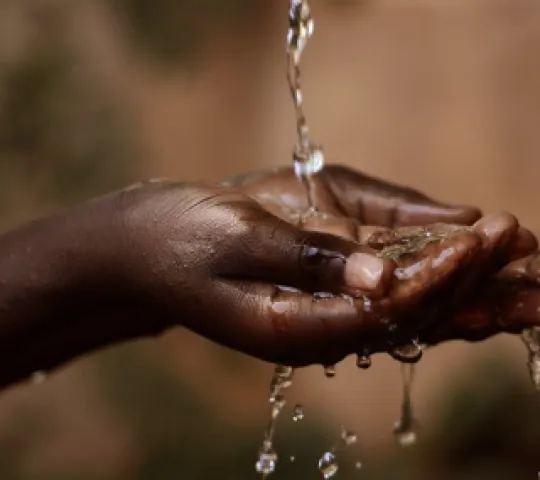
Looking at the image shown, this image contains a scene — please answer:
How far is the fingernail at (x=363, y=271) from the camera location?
0.53m

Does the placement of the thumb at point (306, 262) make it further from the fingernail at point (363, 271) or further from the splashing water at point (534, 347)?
the splashing water at point (534, 347)

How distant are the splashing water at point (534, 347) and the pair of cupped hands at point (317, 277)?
2 centimetres

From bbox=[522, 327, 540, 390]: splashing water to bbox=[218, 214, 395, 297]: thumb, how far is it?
19 cm

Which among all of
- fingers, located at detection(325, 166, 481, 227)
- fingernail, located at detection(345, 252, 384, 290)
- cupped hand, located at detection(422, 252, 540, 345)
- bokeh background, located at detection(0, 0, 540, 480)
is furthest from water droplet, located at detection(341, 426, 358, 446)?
fingernail, located at detection(345, 252, 384, 290)

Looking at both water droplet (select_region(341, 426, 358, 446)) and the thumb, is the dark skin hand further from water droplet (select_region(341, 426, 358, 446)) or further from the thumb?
water droplet (select_region(341, 426, 358, 446))

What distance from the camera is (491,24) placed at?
1.79 meters

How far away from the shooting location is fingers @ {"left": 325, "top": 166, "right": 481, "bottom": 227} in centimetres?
77

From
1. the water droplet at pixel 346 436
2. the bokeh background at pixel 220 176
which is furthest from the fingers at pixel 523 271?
the bokeh background at pixel 220 176

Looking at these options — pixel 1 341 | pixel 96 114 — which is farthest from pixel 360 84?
pixel 1 341

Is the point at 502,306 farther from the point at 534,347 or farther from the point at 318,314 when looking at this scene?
the point at 318,314

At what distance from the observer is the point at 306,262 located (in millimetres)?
566

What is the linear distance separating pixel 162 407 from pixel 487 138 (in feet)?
2.91

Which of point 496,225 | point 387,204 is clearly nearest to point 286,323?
point 496,225

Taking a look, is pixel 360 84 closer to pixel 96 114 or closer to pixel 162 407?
pixel 96 114
